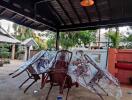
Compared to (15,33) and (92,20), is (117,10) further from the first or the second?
(15,33)

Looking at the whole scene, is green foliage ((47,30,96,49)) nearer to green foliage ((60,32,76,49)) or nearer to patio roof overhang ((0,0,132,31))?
green foliage ((60,32,76,49))

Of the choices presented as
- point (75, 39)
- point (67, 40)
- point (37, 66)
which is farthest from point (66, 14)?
point (75, 39)

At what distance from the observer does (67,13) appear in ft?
25.5

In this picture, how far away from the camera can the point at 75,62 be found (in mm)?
4551

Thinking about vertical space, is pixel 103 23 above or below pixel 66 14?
below

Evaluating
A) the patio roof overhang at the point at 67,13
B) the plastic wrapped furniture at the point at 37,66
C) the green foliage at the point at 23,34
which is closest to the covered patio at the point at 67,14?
the patio roof overhang at the point at 67,13

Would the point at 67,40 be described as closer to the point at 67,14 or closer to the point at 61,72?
the point at 67,14

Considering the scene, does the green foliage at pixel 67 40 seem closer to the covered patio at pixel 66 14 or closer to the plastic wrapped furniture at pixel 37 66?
the covered patio at pixel 66 14

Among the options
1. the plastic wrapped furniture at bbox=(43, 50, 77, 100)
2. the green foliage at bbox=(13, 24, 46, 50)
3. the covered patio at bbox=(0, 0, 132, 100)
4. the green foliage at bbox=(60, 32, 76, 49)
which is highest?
the green foliage at bbox=(13, 24, 46, 50)

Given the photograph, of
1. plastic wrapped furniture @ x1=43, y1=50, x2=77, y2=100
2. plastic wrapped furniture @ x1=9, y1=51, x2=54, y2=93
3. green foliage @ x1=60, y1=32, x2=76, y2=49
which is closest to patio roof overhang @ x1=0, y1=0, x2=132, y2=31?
plastic wrapped furniture @ x1=9, y1=51, x2=54, y2=93

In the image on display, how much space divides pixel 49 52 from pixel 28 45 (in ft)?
54.6

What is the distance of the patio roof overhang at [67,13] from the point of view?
20.3 feet

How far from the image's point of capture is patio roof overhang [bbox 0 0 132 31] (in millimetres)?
6200

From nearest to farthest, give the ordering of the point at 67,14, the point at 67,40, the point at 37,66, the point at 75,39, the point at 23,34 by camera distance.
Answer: the point at 37,66 → the point at 67,14 → the point at 67,40 → the point at 75,39 → the point at 23,34
